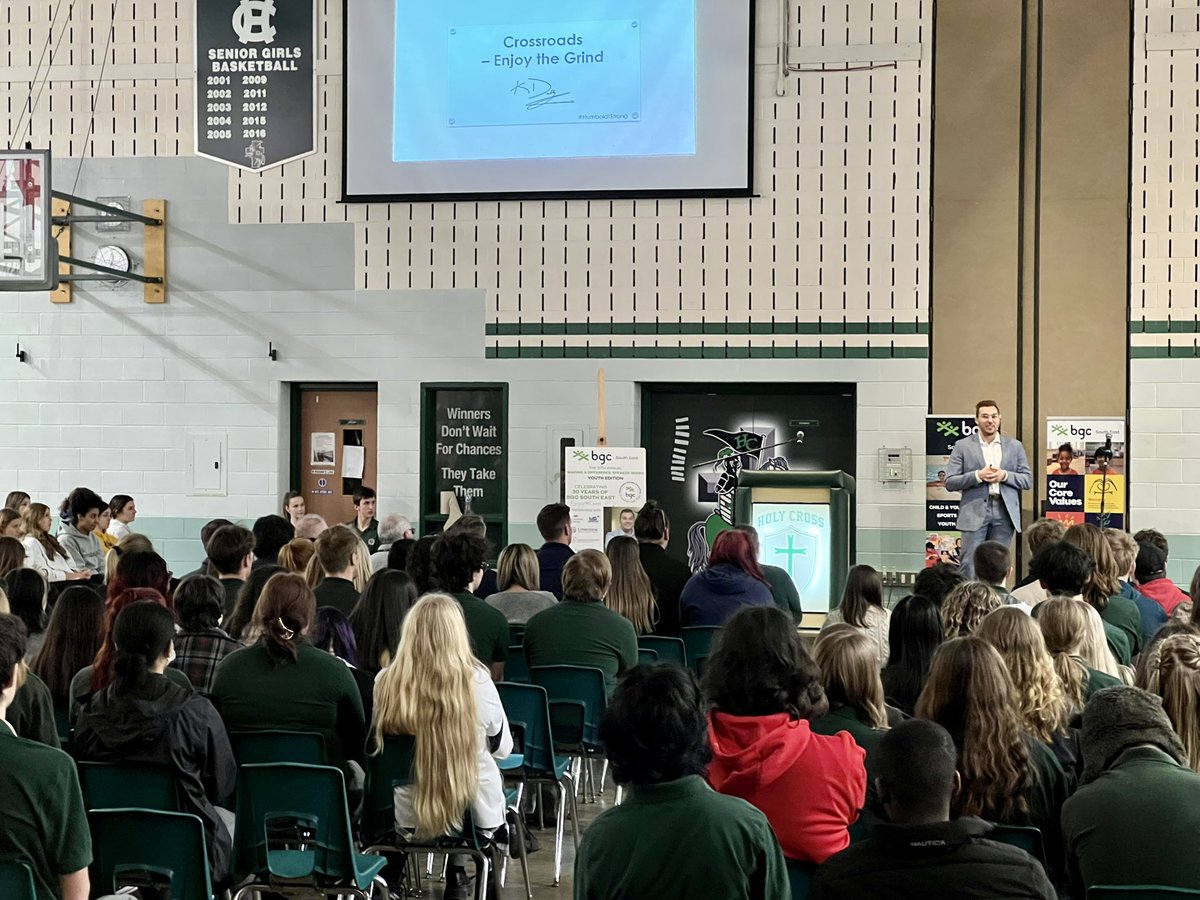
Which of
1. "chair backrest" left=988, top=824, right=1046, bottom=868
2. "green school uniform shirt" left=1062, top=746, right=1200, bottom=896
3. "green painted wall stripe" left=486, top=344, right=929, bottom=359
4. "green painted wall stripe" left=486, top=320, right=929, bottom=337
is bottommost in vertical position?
"chair backrest" left=988, top=824, right=1046, bottom=868

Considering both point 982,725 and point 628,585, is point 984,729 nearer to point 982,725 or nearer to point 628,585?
point 982,725

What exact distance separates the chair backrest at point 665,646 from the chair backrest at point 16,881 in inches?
141

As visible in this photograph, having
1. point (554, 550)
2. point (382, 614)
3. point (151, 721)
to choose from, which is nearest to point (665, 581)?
point (554, 550)

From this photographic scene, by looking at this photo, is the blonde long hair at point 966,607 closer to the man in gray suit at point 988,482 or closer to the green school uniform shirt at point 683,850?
the green school uniform shirt at point 683,850

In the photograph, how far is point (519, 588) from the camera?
641cm

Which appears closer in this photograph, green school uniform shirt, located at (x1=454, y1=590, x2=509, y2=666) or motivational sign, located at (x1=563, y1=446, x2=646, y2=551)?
green school uniform shirt, located at (x1=454, y1=590, x2=509, y2=666)

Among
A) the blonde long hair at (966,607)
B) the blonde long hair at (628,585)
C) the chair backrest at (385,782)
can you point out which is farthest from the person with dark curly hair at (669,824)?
the blonde long hair at (628,585)

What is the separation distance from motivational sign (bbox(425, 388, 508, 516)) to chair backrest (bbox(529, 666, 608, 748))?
5.51m

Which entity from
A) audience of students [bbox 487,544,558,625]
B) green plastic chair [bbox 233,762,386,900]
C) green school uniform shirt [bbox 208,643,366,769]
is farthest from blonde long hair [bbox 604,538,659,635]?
green plastic chair [bbox 233,762,386,900]

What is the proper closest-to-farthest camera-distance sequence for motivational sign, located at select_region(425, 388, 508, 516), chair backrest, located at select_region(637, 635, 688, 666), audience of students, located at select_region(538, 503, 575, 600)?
chair backrest, located at select_region(637, 635, 688, 666)
audience of students, located at select_region(538, 503, 575, 600)
motivational sign, located at select_region(425, 388, 508, 516)

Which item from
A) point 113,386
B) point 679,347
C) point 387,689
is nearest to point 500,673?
point 387,689

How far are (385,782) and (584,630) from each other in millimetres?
1510

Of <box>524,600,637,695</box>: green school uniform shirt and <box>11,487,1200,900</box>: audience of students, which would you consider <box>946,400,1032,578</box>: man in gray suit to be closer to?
<box>11,487,1200,900</box>: audience of students

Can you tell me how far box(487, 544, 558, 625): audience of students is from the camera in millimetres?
6262
